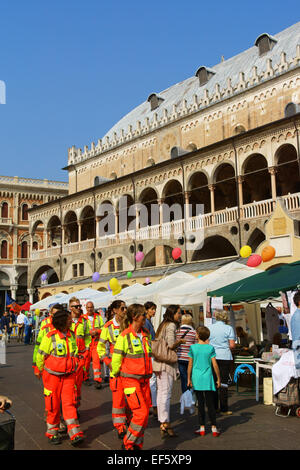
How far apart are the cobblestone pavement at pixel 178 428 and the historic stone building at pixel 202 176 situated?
11.6 m

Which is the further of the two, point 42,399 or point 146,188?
point 146,188

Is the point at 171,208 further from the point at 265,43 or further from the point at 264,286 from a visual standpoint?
the point at 264,286

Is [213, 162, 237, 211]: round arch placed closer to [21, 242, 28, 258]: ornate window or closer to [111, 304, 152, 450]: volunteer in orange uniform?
[111, 304, 152, 450]: volunteer in orange uniform

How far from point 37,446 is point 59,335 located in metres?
1.47

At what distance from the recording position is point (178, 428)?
7.28 meters

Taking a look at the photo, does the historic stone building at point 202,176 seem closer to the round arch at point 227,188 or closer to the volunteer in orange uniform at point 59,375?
the round arch at point 227,188

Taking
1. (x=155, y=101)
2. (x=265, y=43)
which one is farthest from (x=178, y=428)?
(x=155, y=101)

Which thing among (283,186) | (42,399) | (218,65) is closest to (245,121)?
(283,186)

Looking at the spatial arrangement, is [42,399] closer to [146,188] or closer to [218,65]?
[146,188]

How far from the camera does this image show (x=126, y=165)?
123 ft

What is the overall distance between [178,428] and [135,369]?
207cm

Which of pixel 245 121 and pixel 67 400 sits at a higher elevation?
pixel 245 121

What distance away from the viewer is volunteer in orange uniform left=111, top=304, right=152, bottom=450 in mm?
5539
